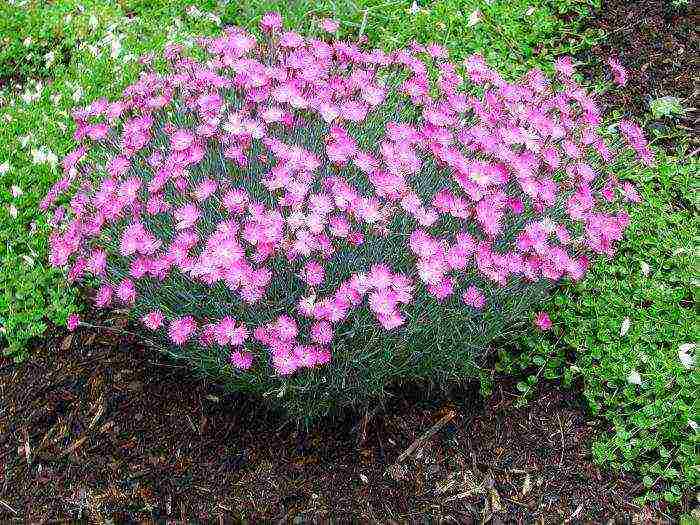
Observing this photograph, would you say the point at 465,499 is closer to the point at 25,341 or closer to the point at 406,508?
the point at 406,508

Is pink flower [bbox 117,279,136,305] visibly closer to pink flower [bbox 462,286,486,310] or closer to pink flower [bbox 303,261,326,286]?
pink flower [bbox 303,261,326,286]

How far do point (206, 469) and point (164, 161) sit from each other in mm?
1282

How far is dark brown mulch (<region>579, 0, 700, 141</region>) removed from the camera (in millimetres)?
4480

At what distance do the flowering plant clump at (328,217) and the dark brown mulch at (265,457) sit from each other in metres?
0.28

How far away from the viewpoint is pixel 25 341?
11.0 ft

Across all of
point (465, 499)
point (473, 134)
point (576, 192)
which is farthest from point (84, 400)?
point (576, 192)

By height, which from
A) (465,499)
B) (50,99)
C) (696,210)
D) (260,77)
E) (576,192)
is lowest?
(465,499)

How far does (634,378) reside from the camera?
2979mm

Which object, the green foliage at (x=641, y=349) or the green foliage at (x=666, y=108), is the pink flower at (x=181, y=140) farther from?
the green foliage at (x=666, y=108)

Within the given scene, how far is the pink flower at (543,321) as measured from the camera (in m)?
3.14

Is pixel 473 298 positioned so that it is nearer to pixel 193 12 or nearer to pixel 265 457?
Answer: pixel 265 457

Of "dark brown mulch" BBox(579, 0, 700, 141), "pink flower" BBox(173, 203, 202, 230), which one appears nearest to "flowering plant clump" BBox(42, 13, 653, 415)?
"pink flower" BBox(173, 203, 202, 230)

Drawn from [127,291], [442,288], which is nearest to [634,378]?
[442,288]

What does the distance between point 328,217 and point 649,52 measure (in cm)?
334
